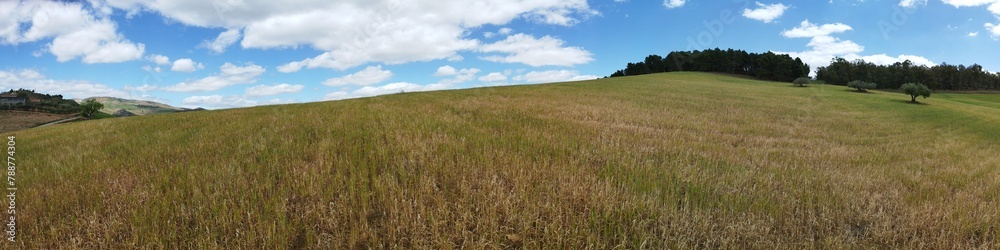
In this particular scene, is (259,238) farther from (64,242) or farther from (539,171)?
(539,171)

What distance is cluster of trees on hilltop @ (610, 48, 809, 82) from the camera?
96.1 m

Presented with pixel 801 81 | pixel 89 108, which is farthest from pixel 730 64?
pixel 89 108

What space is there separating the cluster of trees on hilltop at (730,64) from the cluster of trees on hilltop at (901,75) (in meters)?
6.61

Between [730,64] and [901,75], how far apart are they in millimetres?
35448

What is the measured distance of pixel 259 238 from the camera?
3865 mm

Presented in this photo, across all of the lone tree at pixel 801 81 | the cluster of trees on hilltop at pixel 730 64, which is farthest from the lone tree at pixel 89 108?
the cluster of trees on hilltop at pixel 730 64

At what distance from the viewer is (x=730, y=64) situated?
109500mm

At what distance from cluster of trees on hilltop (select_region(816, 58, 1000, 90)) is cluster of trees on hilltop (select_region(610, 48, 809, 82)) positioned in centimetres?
661

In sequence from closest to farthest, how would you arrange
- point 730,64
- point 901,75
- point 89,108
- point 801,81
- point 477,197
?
point 477,197 → point 801,81 → point 89,108 → point 901,75 → point 730,64

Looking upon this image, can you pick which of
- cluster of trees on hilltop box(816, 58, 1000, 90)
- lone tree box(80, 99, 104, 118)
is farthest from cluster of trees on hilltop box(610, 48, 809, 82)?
lone tree box(80, 99, 104, 118)

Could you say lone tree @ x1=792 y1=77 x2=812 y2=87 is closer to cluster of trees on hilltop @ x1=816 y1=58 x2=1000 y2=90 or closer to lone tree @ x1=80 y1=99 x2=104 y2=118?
cluster of trees on hilltop @ x1=816 y1=58 x2=1000 y2=90

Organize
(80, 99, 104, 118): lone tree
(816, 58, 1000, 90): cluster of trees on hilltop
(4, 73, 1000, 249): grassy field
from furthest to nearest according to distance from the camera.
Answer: (816, 58, 1000, 90): cluster of trees on hilltop → (80, 99, 104, 118): lone tree → (4, 73, 1000, 249): grassy field

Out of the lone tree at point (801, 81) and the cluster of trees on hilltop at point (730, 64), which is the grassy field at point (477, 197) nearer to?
the lone tree at point (801, 81)

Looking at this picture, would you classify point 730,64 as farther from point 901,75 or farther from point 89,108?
point 89,108
